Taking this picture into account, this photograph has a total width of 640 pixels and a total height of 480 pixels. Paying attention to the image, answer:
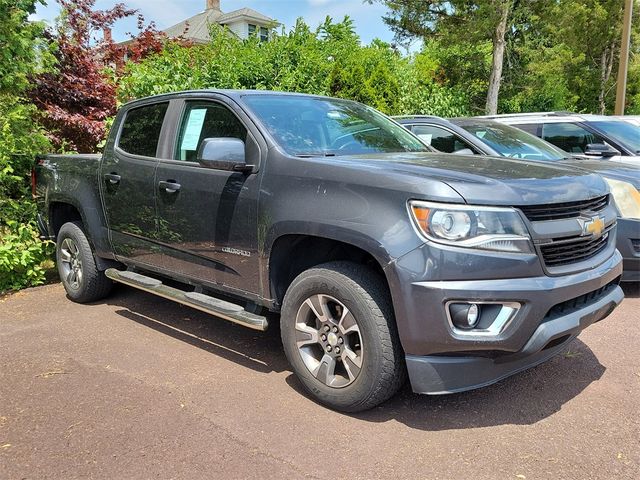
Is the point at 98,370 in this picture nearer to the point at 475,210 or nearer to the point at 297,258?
the point at 297,258

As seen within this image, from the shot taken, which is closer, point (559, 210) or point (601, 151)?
point (559, 210)

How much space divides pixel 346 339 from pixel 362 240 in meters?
0.60

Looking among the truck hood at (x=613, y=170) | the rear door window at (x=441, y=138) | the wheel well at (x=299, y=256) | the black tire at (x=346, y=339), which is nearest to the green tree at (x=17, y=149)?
the wheel well at (x=299, y=256)

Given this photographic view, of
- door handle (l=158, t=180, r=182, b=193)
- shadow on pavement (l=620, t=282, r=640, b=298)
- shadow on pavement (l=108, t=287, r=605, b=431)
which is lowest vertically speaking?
shadow on pavement (l=620, t=282, r=640, b=298)

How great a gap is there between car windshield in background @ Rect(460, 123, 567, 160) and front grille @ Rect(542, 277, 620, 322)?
3.44 m

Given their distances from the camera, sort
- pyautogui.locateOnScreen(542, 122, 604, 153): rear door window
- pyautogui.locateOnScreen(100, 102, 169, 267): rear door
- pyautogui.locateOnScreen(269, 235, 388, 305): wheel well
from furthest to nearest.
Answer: pyautogui.locateOnScreen(542, 122, 604, 153): rear door window
pyautogui.locateOnScreen(100, 102, 169, 267): rear door
pyautogui.locateOnScreen(269, 235, 388, 305): wheel well

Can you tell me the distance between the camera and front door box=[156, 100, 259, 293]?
3678 mm

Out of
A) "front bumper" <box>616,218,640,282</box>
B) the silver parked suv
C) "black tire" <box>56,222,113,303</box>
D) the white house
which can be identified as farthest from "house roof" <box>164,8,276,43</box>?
"front bumper" <box>616,218,640,282</box>

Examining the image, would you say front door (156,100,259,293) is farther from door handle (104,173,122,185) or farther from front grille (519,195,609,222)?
front grille (519,195,609,222)

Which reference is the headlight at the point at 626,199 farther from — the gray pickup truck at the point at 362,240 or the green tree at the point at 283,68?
the green tree at the point at 283,68

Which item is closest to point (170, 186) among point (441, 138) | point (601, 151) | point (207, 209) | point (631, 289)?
point (207, 209)

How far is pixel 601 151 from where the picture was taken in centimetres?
732

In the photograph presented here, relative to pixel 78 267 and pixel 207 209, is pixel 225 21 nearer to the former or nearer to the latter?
pixel 78 267

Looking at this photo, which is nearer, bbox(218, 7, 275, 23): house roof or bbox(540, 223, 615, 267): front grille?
bbox(540, 223, 615, 267): front grille
